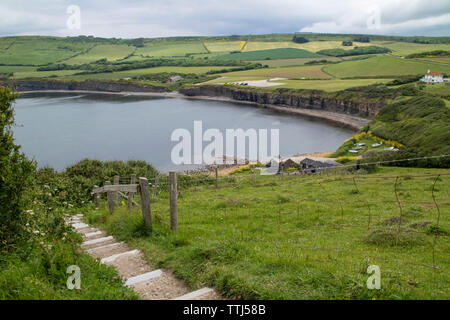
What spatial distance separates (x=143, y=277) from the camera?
657 centimetres

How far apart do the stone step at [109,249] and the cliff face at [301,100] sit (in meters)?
90.2

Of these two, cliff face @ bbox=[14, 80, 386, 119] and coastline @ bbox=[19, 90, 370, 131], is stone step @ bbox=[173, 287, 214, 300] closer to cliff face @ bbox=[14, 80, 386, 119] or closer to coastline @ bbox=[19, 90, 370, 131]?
coastline @ bbox=[19, 90, 370, 131]

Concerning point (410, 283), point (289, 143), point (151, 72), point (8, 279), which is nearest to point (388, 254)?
point (410, 283)

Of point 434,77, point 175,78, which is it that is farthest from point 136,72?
point 434,77

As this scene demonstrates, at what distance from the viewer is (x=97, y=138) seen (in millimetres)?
78625

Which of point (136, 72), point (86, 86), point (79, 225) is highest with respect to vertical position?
point (136, 72)

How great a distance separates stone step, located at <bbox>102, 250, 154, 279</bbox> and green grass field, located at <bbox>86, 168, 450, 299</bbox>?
208 mm

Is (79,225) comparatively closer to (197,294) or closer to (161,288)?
(161,288)

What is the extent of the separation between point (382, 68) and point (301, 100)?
134 feet

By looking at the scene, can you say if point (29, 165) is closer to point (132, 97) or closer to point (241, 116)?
point (241, 116)

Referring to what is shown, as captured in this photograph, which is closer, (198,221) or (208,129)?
(198,221)

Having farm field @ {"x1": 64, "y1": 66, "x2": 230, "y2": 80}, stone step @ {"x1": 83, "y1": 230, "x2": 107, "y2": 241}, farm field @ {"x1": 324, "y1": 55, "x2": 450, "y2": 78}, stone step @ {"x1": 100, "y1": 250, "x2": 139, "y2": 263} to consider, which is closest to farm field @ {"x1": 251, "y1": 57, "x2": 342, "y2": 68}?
farm field @ {"x1": 64, "y1": 66, "x2": 230, "y2": 80}

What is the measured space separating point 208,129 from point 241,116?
69.2 feet

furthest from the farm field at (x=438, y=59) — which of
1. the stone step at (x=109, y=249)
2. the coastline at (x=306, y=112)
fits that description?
the stone step at (x=109, y=249)
